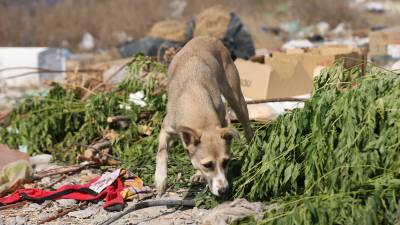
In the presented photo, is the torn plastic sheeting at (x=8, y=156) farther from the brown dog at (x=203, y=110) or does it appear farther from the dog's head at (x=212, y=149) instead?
the dog's head at (x=212, y=149)

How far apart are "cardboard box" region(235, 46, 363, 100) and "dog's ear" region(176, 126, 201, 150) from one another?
3164mm

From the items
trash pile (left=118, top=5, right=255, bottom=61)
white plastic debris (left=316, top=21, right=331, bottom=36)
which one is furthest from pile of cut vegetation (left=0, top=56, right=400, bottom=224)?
white plastic debris (left=316, top=21, right=331, bottom=36)

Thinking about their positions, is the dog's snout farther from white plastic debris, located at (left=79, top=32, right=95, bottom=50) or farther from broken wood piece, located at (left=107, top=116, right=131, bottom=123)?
white plastic debris, located at (left=79, top=32, right=95, bottom=50)

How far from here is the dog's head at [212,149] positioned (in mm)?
5656

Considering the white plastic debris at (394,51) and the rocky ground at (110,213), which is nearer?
the rocky ground at (110,213)

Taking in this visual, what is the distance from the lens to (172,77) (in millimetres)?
6859

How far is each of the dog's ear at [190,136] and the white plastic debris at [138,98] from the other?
105 inches

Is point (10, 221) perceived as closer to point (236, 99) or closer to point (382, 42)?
point (236, 99)

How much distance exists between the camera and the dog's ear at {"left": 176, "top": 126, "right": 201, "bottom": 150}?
5.66 meters

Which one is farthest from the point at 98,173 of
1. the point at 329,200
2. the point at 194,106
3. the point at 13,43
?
the point at 13,43

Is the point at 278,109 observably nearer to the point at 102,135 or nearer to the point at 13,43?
the point at 102,135

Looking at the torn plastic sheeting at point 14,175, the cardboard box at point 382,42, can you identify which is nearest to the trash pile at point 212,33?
the cardboard box at point 382,42

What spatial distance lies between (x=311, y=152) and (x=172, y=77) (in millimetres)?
2159

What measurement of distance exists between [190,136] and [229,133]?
1.13 feet
